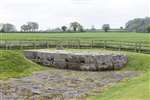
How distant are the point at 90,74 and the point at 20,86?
5.28 metres

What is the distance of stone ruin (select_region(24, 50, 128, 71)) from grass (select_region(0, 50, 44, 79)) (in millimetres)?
1129

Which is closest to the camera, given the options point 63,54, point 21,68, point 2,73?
point 2,73

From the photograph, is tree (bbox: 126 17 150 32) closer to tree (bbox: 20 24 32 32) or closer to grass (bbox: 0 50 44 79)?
tree (bbox: 20 24 32 32)

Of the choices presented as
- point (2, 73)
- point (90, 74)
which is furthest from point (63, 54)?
point (2, 73)

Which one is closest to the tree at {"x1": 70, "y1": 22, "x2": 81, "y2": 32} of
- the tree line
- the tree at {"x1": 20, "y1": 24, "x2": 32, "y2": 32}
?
the tree line

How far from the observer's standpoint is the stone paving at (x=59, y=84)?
13984 millimetres

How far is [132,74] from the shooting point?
19.4m

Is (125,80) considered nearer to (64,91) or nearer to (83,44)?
(64,91)

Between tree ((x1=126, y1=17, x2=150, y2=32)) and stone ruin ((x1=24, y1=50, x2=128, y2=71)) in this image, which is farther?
tree ((x1=126, y1=17, x2=150, y2=32))

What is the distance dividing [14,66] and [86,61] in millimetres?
4411

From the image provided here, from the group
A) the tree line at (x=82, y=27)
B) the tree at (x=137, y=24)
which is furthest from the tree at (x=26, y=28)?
the tree at (x=137, y=24)

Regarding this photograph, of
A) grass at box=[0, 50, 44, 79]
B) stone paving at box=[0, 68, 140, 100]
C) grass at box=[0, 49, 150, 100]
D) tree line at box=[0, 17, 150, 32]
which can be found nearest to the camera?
stone paving at box=[0, 68, 140, 100]

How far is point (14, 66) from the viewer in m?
20.4

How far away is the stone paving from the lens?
14.0 metres
